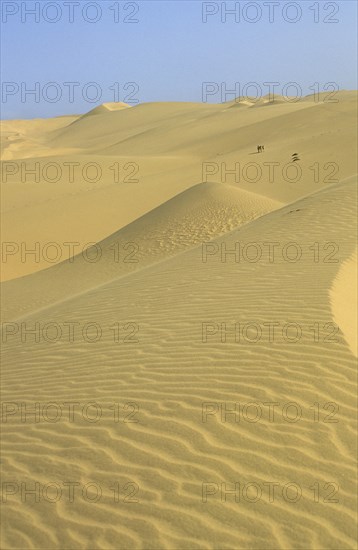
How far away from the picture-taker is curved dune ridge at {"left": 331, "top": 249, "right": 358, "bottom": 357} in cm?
599

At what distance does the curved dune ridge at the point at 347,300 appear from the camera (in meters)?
5.99

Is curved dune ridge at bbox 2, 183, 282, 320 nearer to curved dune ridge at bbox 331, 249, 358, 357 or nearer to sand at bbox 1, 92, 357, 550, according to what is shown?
sand at bbox 1, 92, 357, 550

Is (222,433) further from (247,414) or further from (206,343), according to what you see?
(206,343)

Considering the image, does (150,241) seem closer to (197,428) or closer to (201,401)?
(201,401)

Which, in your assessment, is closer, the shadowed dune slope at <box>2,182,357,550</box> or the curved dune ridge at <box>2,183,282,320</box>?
the shadowed dune slope at <box>2,182,357,550</box>

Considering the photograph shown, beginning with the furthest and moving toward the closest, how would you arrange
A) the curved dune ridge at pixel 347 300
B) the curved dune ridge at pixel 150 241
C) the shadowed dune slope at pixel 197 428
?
the curved dune ridge at pixel 150 241, the curved dune ridge at pixel 347 300, the shadowed dune slope at pixel 197 428

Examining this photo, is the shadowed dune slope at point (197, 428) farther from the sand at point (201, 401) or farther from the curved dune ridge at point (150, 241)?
the curved dune ridge at point (150, 241)

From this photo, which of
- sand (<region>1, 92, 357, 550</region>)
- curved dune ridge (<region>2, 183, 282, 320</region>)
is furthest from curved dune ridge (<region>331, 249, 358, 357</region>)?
curved dune ridge (<region>2, 183, 282, 320</region>)

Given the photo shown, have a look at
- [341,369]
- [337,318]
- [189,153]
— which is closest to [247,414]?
[341,369]

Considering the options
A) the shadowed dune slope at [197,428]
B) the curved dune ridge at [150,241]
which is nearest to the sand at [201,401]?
the shadowed dune slope at [197,428]

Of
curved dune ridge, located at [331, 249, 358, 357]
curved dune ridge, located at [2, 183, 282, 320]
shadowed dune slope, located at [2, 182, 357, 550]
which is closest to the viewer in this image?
shadowed dune slope, located at [2, 182, 357, 550]

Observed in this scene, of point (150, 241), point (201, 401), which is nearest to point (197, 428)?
point (201, 401)

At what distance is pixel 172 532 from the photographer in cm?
346

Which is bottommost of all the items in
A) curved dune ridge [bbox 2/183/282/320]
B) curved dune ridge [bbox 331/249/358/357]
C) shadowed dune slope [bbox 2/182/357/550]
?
shadowed dune slope [bbox 2/182/357/550]
